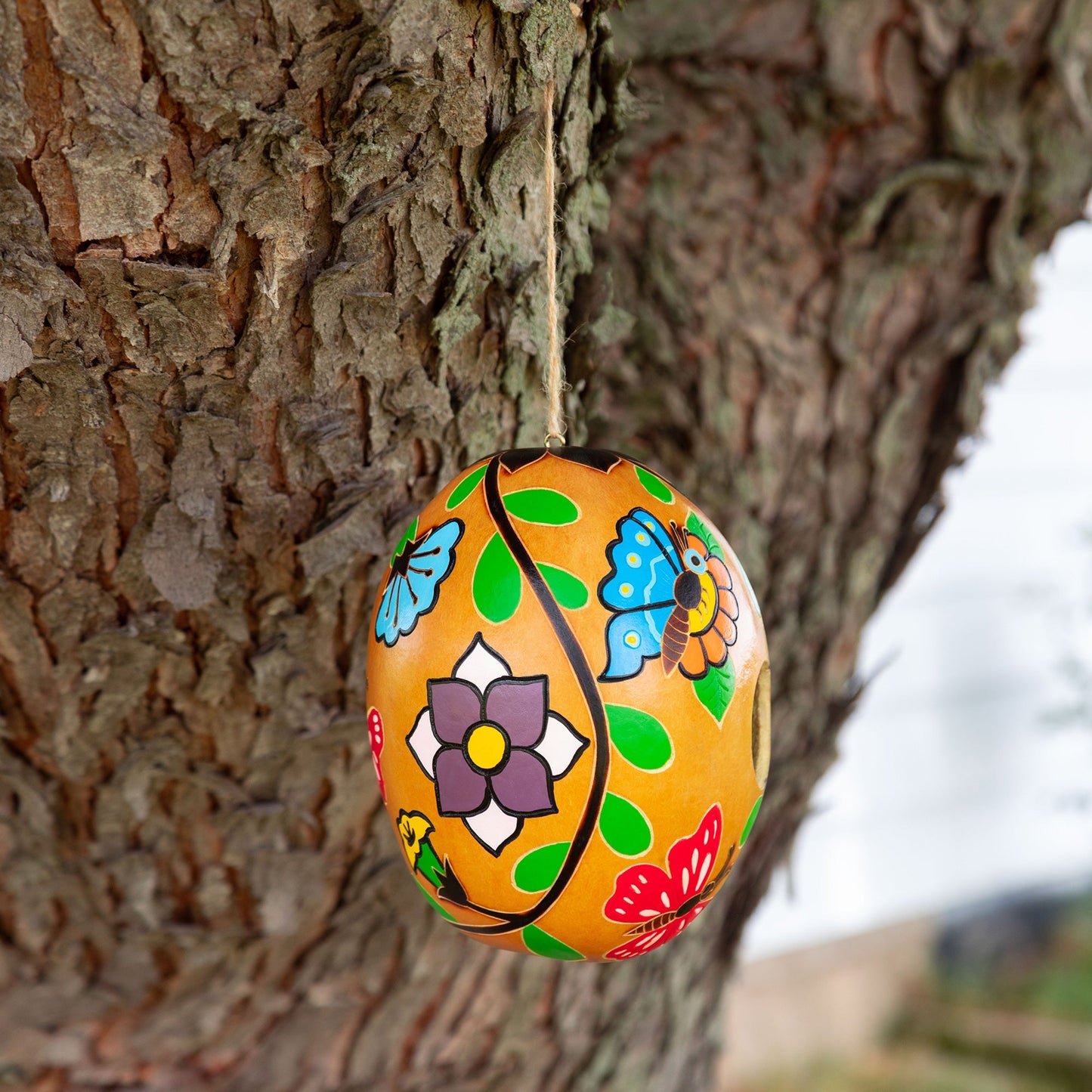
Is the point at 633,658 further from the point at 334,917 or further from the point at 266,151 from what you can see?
the point at 334,917

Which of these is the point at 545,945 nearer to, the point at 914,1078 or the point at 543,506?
the point at 543,506

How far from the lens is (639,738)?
0.83 meters

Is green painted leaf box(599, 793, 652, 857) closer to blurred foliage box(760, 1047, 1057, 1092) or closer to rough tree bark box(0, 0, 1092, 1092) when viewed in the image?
rough tree bark box(0, 0, 1092, 1092)

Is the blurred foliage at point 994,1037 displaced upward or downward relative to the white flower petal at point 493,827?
downward

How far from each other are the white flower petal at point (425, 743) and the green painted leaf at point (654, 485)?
279 mm

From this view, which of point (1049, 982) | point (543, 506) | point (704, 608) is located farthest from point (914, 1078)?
point (543, 506)

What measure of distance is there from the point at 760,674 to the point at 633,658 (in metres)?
0.18

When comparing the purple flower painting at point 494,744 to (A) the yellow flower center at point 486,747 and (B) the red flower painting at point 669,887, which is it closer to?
(A) the yellow flower center at point 486,747

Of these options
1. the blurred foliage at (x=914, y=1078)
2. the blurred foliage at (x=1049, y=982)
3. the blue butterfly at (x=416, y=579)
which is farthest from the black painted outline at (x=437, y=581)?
the blurred foliage at (x=1049, y=982)

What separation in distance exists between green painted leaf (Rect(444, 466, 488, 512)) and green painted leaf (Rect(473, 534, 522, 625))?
7cm

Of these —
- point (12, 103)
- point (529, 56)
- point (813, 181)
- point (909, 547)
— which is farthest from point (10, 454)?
point (909, 547)

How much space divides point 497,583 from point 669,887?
11.7 inches

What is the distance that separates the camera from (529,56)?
0.91 meters

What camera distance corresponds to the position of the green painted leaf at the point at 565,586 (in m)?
0.84
